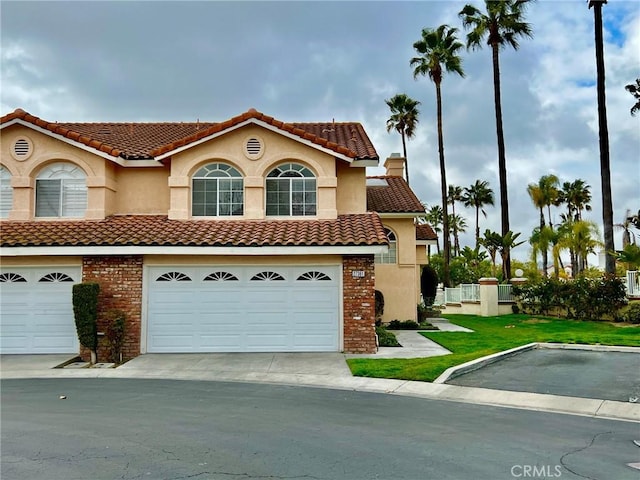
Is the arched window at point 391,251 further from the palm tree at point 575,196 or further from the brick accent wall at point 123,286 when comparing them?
the palm tree at point 575,196

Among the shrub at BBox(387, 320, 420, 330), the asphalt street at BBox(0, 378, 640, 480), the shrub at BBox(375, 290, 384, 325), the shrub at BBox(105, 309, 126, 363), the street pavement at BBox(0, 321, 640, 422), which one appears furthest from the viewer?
the shrub at BBox(387, 320, 420, 330)

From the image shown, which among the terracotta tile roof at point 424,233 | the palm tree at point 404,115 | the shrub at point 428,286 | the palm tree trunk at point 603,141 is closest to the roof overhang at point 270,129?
the terracotta tile roof at point 424,233

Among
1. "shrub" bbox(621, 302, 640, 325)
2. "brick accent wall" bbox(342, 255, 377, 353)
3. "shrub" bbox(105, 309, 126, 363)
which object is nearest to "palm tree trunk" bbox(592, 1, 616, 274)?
"shrub" bbox(621, 302, 640, 325)

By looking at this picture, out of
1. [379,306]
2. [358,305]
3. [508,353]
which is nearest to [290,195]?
[358,305]

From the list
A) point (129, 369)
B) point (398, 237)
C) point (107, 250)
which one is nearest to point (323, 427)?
point (129, 369)

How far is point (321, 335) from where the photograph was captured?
15.0 meters

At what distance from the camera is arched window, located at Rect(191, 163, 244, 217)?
16.6 meters

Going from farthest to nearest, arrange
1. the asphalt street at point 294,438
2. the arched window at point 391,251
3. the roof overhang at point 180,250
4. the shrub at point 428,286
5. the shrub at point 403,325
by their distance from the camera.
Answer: the shrub at point 428,286 < the arched window at point 391,251 < the shrub at point 403,325 < the roof overhang at point 180,250 < the asphalt street at point 294,438

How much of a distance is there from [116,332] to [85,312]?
939 millimetres

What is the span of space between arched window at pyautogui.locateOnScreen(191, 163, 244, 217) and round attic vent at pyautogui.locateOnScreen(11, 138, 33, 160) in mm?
5034

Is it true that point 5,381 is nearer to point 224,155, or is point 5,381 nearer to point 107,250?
point 107,250

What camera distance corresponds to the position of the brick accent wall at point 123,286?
14.7 meters

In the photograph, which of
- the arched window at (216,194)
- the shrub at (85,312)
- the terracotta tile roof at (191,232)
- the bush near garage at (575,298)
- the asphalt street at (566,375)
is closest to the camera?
the asphalt street at (566,375)

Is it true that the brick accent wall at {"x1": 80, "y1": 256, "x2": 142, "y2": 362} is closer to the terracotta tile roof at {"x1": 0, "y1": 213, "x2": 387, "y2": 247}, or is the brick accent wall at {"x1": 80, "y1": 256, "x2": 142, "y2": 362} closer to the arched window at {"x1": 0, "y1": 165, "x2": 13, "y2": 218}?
the terracotta tile roof at {"x1": 0, "y1": 213, "x2": 387, "y2": 247}
